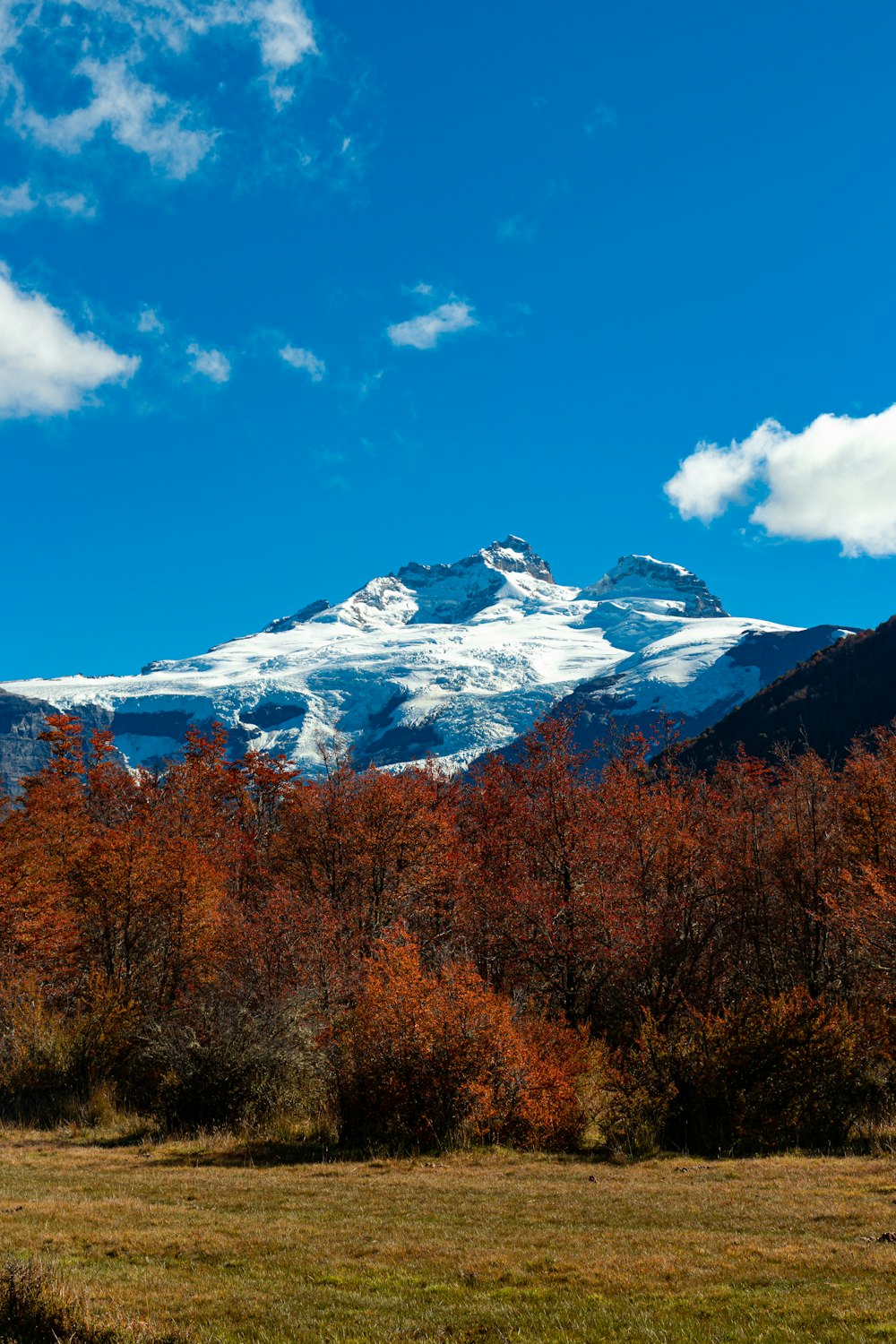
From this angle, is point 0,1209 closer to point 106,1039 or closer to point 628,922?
point 106,1039

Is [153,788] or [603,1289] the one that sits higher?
[153,788]

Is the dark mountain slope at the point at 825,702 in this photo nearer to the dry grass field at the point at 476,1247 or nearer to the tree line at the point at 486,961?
the tree line at the point at 486,961

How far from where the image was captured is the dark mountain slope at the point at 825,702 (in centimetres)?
16275

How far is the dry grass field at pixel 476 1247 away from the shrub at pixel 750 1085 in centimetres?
235

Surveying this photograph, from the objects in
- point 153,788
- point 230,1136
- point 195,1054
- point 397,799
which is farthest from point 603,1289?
point 153,788

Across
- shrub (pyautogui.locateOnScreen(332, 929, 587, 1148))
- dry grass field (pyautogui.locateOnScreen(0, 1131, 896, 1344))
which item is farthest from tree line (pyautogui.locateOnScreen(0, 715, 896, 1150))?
dry grass field (pyautogui.locateOnScreen(0, 1131, 896, 1344))

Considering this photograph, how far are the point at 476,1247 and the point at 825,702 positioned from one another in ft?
569

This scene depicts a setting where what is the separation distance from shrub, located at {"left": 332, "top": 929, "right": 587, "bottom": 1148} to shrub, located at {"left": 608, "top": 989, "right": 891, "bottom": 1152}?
1808 millimetres

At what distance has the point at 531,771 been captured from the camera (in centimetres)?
3944

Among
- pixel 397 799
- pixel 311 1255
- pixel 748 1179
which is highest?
pixel 397 799

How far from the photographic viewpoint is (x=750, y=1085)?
885 inches

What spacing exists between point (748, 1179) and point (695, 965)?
1308 cm

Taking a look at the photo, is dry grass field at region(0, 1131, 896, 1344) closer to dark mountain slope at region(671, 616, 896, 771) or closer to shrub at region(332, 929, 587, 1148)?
shrub at region(332, 929, 587, 1148)

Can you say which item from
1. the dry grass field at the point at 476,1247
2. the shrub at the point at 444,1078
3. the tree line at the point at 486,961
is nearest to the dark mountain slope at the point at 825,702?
the tree line at the point at 486,961
